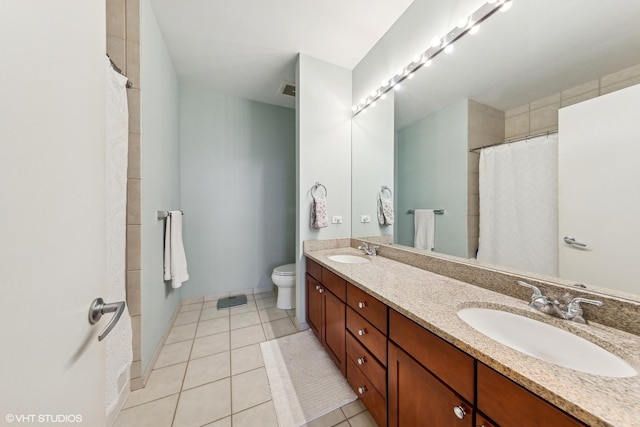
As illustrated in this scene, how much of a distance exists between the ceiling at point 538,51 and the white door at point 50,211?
1.59 metres

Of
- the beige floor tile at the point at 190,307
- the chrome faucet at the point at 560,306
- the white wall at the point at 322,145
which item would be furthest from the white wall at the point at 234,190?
the chrome faucet at the point at 560,306

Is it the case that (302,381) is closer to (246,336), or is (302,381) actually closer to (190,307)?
(246,336)

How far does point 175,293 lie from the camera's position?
228cm

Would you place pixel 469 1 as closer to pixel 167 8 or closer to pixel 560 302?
pixel 560 302

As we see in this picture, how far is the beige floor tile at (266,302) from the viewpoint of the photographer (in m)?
2.50

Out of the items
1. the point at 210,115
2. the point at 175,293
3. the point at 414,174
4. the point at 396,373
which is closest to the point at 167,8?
the point at 210,115

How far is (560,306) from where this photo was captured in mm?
812

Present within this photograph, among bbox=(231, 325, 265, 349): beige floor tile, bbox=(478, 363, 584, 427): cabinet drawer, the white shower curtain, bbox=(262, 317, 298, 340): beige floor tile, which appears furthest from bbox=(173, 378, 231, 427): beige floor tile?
the white shower curtain

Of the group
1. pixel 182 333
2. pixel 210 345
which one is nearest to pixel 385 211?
pixel 210 345

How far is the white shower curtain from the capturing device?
939mm

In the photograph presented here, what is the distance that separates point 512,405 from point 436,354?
0.72ft

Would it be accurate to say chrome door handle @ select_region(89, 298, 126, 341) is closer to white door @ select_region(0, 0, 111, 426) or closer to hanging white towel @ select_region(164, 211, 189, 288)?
white door @ select_region(0, 0, 111, 426)

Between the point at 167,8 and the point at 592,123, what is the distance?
8.36 feet

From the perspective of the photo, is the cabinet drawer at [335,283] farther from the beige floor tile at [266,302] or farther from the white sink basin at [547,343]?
the beige floor tile at [266,302]
